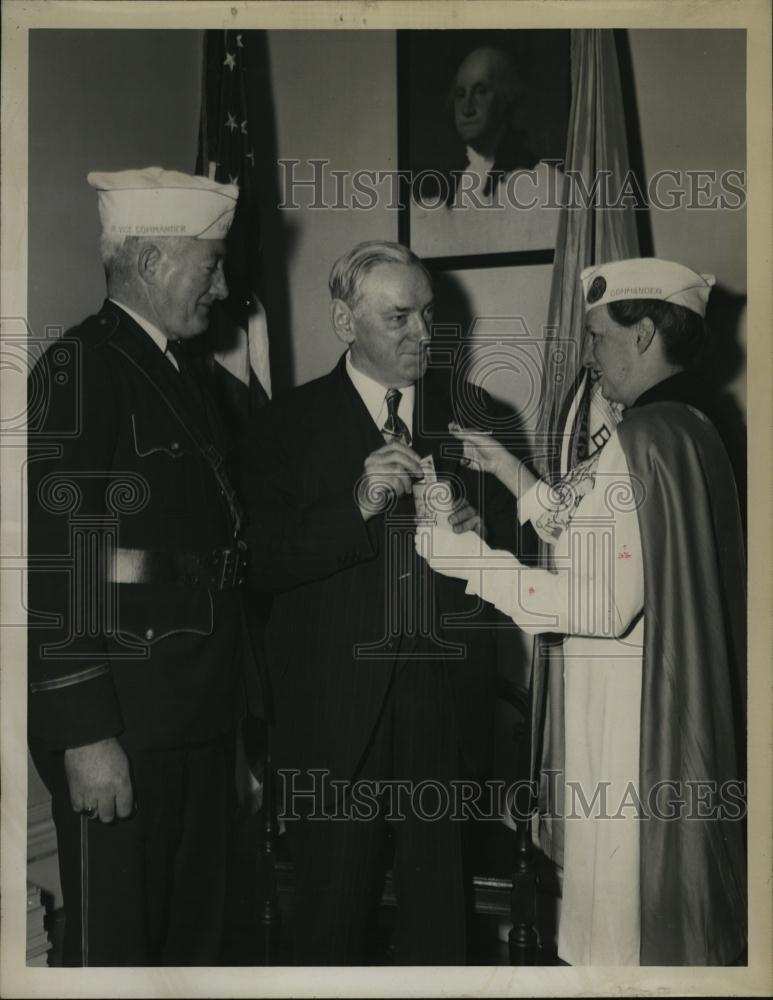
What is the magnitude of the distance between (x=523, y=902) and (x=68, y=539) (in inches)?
47.5

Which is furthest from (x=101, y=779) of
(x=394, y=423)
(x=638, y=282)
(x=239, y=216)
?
(x=638, y=282)

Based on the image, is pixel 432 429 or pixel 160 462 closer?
pixel 160 462

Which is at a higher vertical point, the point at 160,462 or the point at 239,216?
the point at 239,216

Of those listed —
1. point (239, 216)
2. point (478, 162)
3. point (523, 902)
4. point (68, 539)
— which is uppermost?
point (478, 162)

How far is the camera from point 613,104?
87.3 inches

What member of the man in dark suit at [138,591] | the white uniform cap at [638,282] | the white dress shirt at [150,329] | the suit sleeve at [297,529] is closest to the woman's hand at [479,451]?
the suit sleeve at [297,529]

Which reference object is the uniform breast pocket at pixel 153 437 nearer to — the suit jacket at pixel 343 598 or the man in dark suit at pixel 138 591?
the man in dark suit at pixel 138 591

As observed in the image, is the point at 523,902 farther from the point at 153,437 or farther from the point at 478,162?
the point at 478,162

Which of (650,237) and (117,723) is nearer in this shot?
(117,723)

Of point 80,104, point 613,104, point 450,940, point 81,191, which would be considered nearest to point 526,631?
point 450,940

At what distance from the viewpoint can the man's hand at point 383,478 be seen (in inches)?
85.1

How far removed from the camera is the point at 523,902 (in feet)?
7.12

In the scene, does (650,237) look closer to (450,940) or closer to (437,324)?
(437,324)

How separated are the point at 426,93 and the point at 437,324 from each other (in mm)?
516
